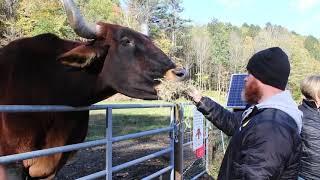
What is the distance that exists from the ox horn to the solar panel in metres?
3.74

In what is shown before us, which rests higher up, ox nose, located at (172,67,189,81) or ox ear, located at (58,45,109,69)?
ox ear, located at (58,45,109,69)

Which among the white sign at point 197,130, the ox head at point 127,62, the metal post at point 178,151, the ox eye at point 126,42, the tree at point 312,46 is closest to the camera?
the ox head at point 127,62

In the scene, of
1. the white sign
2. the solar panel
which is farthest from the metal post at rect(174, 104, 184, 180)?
the solar panel

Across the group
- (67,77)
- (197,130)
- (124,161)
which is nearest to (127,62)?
(67,77)

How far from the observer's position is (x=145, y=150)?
12.0m

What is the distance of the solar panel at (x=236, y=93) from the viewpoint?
26.4 feet

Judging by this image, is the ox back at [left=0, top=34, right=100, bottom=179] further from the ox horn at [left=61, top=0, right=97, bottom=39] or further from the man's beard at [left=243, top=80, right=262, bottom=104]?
the man's beard at [left=243, top=80, right=262, bottom=104]

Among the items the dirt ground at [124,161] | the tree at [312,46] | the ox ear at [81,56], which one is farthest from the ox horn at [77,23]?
the tree at [312,46]

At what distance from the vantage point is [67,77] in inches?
177

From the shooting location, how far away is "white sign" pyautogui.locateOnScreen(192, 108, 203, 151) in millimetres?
8039

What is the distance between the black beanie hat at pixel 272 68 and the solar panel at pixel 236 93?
4.55 meters

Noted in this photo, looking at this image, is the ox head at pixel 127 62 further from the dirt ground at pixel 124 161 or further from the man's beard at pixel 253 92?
the dirt ground at pixel 124 161

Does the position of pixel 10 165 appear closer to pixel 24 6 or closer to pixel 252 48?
pixel 24 6

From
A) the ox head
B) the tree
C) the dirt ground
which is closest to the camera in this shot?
the ox head
